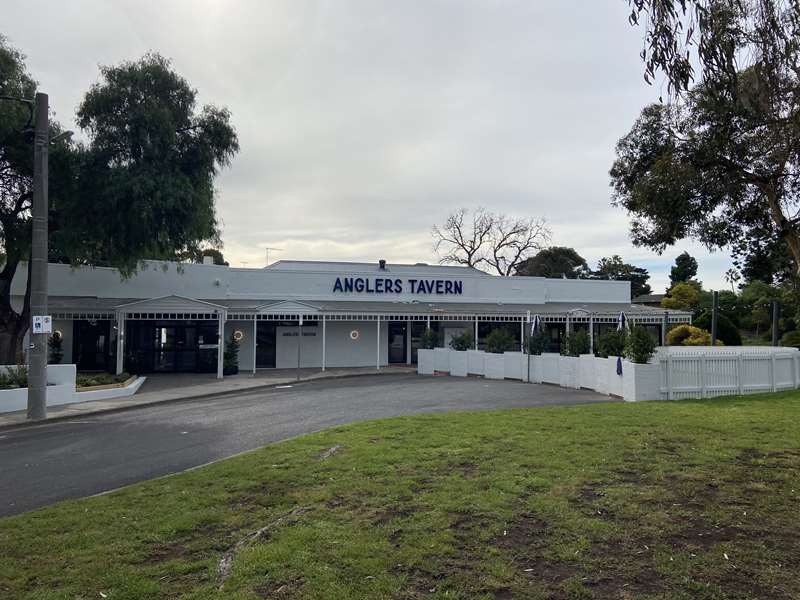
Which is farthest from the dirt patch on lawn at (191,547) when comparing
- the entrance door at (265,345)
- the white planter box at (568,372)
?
the entrance door at (265,345)

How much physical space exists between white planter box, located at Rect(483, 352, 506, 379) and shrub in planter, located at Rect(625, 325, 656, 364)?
757 centimetres

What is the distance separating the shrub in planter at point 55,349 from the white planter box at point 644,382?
68.0 feet

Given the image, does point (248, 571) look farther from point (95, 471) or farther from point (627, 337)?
point (627, 337)

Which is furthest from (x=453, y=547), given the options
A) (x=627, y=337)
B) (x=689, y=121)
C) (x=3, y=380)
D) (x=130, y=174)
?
(x=130, y=174)

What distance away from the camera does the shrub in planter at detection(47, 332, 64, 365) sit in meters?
23.1

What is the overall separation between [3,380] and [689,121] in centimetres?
1767

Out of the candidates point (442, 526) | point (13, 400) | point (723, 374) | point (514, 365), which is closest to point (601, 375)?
point (723, 374)

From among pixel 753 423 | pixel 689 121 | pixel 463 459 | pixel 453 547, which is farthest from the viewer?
pixel 689 121

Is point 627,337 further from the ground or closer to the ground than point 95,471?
further from the ground

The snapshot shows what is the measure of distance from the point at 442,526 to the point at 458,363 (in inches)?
777

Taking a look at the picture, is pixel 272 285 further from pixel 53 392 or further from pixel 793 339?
pixel 793 339

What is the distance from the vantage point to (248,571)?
14.3 feet

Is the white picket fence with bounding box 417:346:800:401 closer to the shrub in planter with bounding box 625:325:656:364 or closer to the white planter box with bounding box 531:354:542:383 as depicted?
the shrub in planter with bounding box 625:325:656:364

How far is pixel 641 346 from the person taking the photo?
596 inches
